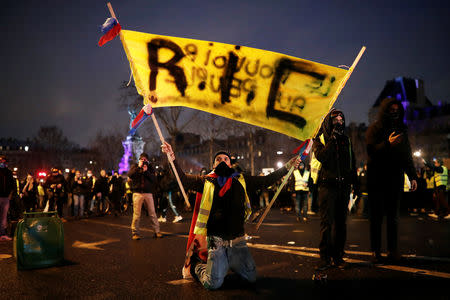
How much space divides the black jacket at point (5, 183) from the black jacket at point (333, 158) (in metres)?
7.46

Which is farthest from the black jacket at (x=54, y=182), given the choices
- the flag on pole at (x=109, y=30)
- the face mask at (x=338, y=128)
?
the face mask at (x=338, y=128)

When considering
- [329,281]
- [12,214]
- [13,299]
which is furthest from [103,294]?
[12,214]

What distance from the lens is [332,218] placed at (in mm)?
5422

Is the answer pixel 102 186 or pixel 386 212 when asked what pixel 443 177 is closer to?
pixel 386 212

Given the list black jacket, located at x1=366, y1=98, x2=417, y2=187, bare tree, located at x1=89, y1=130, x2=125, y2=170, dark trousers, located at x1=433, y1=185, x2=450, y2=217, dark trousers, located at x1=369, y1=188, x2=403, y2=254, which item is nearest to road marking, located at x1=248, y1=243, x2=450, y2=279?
dark trousers, located at x1=369, y1=188, x2=403, y2=254

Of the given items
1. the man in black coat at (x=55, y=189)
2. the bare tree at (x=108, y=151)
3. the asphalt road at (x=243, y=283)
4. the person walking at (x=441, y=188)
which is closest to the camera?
the asphalt road at (x=243, y=283)

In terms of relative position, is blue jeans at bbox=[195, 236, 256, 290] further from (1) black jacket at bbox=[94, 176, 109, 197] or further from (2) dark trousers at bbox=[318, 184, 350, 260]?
(1) black jacket at bbox=[94, 176, 109, 197]

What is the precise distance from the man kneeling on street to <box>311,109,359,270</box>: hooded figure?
2.30ft

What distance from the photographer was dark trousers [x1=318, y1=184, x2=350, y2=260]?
5363 millimetres

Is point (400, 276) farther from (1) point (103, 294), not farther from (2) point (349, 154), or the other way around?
(1) point (103, 294)

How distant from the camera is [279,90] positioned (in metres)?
5.66

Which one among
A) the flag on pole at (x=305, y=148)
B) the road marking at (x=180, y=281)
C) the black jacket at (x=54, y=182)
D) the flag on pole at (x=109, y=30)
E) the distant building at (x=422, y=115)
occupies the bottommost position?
the road marking at (x=180, y=281)

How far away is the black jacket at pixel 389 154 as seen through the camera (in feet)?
19.2

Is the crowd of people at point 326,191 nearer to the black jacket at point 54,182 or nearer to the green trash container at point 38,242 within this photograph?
the green trash container at point 38,242
